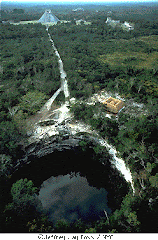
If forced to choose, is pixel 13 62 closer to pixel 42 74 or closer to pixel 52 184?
pixel 42 74

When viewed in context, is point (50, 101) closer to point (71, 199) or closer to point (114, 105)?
point (114, 105)

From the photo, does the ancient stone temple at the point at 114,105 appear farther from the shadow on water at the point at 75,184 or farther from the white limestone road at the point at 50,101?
the white limestone road at the point at 50,101

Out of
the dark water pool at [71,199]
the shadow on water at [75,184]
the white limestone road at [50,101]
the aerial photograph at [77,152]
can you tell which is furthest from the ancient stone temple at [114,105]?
the dark water pool at [71,199]

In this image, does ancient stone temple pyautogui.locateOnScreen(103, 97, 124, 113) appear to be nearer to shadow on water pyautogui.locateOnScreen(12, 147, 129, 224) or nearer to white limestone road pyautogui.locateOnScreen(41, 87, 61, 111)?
shadow on water pyautogui.locateOnScreen(12, 147, 129, 224)

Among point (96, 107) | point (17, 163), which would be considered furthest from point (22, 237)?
point (96, 107)

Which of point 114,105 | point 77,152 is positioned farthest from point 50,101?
point 77,152

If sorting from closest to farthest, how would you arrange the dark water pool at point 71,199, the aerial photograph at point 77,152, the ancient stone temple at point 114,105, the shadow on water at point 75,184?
the aerial photograph at point 77,152 < the dark water pool at point 71,199 < the shadow on water at point 75,184 < the ancient stone temple at point 114,105

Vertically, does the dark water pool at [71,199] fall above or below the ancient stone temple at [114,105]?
below
